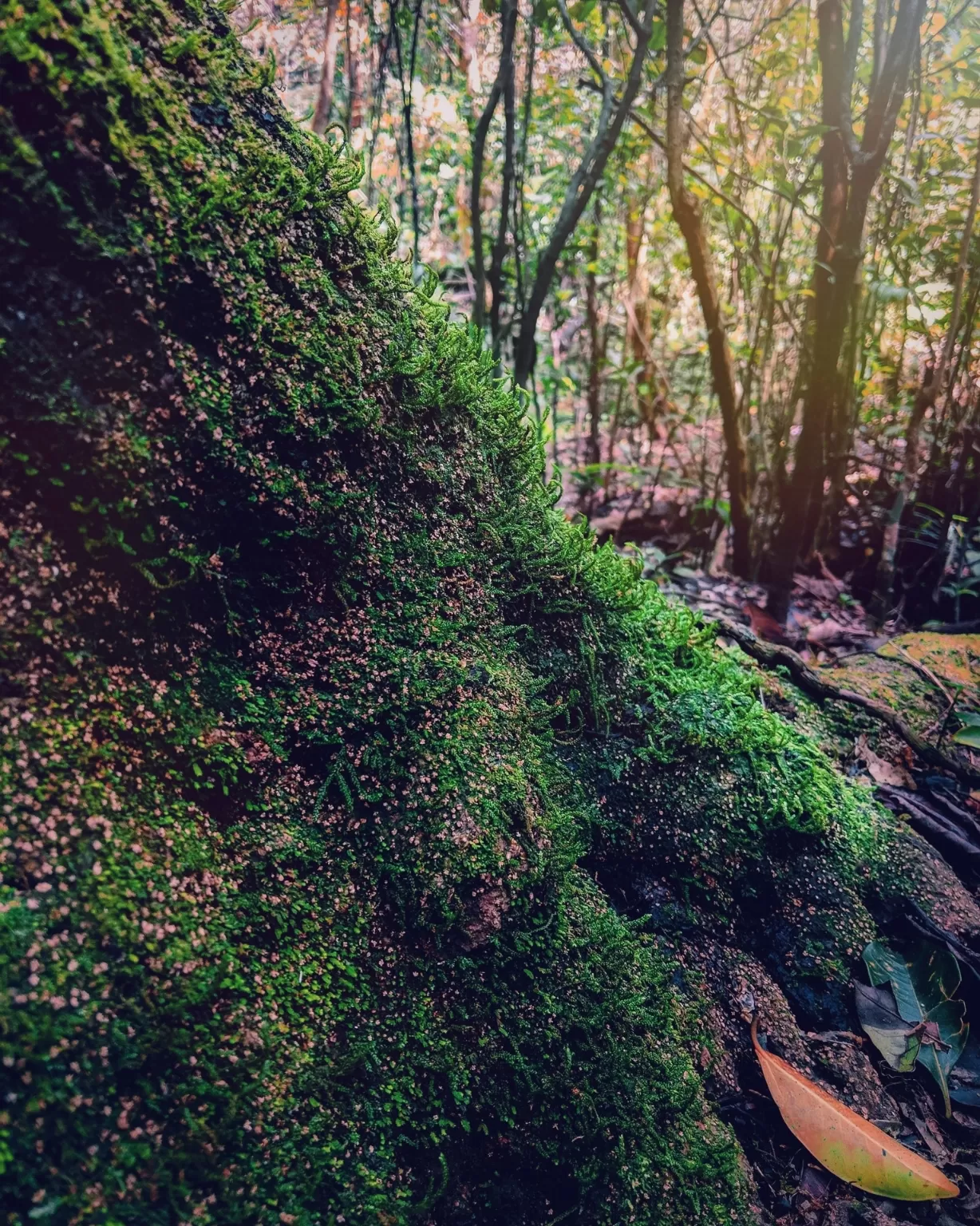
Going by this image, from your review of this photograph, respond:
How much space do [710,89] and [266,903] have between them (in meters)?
6.87

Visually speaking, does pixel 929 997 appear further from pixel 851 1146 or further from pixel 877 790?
pixel 877 790

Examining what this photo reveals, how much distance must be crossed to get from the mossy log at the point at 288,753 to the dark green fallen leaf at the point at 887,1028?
0.13 metres

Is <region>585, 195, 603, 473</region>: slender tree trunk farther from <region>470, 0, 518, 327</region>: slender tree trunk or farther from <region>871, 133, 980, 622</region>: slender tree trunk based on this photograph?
<region>871, 133, 980, 622</region>: slender tree trunk

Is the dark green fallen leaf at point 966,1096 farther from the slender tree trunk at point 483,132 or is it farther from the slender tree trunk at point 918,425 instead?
the slender tree trunk at point 483,132

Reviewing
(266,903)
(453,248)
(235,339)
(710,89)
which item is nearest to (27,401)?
(235,339)

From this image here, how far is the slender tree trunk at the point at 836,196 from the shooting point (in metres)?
2.94

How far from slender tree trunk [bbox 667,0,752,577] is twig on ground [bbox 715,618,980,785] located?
6.66 ft

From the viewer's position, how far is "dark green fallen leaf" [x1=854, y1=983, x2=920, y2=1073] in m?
1.55

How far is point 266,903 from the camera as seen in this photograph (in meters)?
1.02

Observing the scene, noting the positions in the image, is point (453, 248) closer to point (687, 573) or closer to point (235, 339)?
point (687, 573)

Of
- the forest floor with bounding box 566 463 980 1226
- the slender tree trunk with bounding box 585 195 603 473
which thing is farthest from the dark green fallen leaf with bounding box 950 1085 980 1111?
the slender tree trunk with bounding box 585 195 603 473

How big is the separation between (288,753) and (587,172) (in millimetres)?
3003

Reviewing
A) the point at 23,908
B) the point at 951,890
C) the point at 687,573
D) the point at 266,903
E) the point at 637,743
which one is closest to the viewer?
the point at 23,908

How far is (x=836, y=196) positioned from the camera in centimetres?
330
